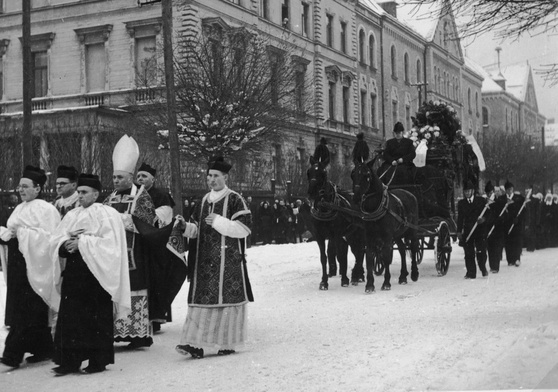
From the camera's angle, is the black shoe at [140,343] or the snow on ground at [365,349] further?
the black shoe at [140,343]

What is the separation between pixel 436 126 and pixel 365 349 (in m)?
10.1

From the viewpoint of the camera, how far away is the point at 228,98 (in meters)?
21.0

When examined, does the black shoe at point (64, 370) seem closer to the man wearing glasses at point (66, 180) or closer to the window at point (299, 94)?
the man wearing glasses at point (66, 180)

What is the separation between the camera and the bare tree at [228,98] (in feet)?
68.1

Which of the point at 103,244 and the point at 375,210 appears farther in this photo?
the point at 375,210

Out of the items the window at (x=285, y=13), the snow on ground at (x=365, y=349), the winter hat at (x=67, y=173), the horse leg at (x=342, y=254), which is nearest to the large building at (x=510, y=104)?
the window at (x=285, y=13)

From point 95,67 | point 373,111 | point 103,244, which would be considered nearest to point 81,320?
Result: point 103,244

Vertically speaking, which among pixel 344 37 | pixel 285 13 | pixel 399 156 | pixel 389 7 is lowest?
pixel 399 156

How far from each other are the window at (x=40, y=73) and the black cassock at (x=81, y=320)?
2943cm

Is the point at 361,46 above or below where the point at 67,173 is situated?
above

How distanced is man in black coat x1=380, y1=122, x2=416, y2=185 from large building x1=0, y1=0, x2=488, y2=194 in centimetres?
252

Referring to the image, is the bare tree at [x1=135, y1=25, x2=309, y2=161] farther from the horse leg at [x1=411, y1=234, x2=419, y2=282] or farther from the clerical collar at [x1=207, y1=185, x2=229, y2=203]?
the clerical collar at [x1=207, y1=185, x2=229, y2=203]

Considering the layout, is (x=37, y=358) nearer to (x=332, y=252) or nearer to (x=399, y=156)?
(x=332, y=252)

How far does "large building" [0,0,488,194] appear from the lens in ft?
93.9
